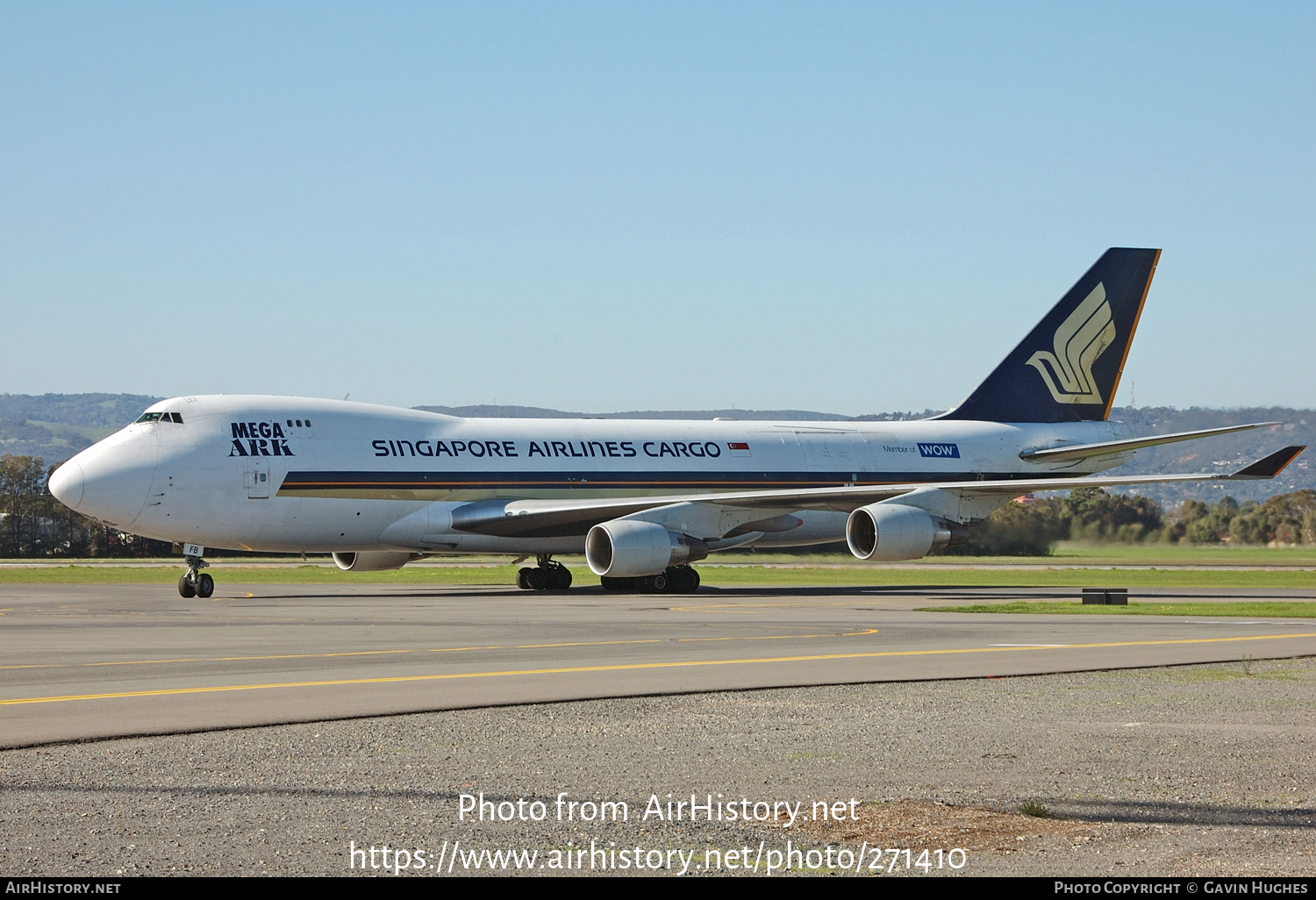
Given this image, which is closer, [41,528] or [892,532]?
[892,532]

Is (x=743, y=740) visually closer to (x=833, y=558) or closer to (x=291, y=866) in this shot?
(x=291, y=866)

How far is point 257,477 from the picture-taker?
32625 mm

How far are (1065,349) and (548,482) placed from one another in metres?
18.3

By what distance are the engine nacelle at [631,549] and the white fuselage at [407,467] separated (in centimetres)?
256

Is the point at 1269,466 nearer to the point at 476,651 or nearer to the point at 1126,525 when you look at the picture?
the point at 1126,525

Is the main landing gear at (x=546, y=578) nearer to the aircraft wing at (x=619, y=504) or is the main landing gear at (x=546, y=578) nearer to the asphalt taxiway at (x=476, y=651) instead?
the aircraft wing at (x=619, y=504)

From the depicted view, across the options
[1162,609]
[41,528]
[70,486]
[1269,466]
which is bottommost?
[1162,609]

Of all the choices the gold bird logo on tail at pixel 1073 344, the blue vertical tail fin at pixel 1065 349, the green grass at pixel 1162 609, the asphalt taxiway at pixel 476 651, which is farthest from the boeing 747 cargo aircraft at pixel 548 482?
the green grass at pixel 1162 609

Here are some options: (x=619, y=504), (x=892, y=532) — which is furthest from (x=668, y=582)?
(x=892, y=532)

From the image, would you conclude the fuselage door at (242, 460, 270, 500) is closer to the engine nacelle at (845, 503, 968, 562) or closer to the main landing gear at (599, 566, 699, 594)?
the main landing gear at (599, 566, 699, 594)

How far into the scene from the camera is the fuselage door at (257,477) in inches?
1281

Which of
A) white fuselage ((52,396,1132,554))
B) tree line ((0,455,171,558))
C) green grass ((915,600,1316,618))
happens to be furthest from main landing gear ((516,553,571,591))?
tree line ((0,455,171,558))

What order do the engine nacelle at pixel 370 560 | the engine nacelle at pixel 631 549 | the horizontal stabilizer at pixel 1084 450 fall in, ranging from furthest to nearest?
the horizontal stabilizer at pixel 1084 450 < the engine nacelle at pixel 370 560 < the engine nacelle at pixel 631 549
